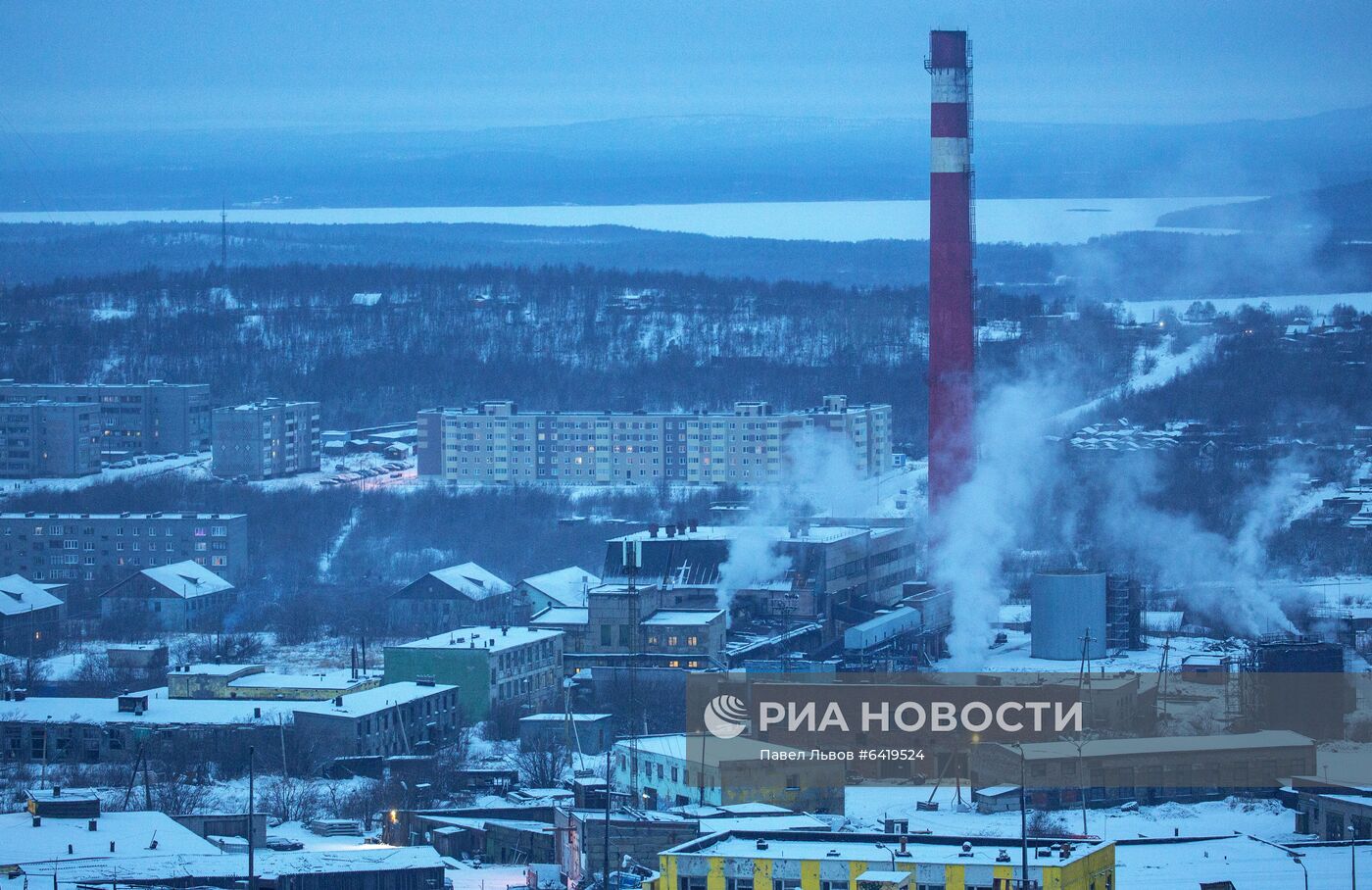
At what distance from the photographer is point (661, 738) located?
22.3 metres

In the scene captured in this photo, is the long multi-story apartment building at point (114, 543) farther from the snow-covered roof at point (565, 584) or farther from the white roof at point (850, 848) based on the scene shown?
the white roof at point (850, 848)

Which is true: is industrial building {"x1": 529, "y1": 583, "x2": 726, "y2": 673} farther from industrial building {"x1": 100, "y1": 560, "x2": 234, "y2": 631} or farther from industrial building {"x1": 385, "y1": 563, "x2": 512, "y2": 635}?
industrial building {"x1": 100, "y1": 560, "x2": 234, "y2": 631}

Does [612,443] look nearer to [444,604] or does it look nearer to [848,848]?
[444,604]

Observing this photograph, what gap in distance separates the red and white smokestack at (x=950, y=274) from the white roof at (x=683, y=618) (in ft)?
11.3

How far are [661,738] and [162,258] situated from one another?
2615 inches

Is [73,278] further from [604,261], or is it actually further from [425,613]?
[425,613]

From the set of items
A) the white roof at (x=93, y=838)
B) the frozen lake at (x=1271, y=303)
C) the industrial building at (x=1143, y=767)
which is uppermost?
the frozen lake at (x=1271, y=303)

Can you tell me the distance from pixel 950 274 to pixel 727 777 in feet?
33.8

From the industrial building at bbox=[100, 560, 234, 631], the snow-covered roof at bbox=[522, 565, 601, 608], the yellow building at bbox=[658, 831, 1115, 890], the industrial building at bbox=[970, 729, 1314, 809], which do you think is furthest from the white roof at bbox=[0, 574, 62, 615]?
the yellow building at bbox=[658, 831, 1115, 890]

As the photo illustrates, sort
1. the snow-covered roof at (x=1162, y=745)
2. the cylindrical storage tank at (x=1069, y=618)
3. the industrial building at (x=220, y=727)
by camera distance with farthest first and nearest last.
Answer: the cylindrical storage tank at (x=1069, y=618), the industrial building at (x=220, y=727), the snow-covered roof at (x=1162, y=745)

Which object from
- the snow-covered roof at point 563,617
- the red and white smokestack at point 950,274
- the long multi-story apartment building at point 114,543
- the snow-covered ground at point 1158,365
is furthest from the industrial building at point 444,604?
the snow-covered ground at point 1158,365

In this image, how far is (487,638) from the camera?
2631 centimetres

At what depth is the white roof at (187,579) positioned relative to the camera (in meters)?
32.2

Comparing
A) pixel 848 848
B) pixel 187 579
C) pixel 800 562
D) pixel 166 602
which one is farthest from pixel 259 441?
pixel 848 848
